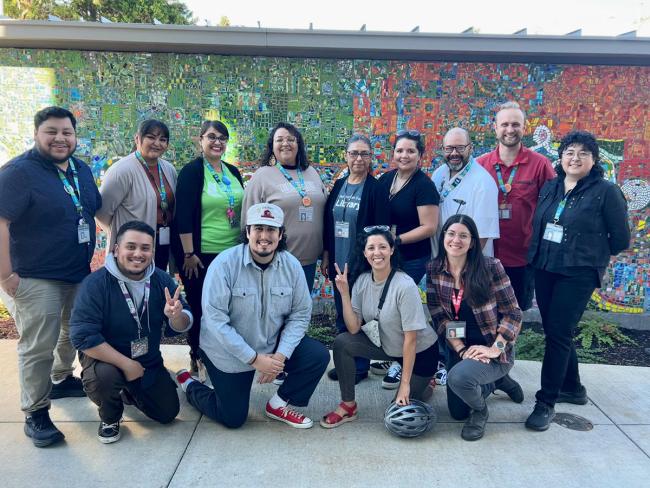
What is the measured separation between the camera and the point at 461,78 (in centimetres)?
554

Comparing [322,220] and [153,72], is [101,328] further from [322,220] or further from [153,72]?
[153,72]

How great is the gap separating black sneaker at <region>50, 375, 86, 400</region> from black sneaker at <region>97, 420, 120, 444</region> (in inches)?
26.9

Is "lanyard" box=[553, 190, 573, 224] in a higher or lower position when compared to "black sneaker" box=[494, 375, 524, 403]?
higher

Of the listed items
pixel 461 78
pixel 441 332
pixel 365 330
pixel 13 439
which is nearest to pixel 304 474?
pixel 365 330

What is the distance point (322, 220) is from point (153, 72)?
302cm

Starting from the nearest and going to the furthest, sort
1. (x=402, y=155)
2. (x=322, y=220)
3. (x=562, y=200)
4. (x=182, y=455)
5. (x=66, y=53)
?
(x=182, y=455) → (x=562, y=200) → (x=402, y=155) → (x=322, y=220) → (x=66, y=53)

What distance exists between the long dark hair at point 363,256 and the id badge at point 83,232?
1.86 m

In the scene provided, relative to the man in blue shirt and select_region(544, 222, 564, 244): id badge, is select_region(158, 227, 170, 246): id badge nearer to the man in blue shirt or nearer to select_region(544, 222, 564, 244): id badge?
the man in blue shirt

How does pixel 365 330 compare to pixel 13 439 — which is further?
pixel 365 330

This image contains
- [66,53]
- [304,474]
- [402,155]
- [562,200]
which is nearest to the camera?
[304,474]

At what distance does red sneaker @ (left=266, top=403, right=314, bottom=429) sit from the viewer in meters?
3.32

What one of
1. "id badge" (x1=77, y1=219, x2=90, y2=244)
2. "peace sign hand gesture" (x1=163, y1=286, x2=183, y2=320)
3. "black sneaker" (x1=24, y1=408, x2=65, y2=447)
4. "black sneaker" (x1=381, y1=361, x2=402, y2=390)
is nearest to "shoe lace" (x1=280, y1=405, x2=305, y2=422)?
"black sneaker" (x1=381, y1=361, x2=402, y2=390)

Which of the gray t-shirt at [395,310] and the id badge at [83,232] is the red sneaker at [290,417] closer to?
the gray t-shirt at [395,310]

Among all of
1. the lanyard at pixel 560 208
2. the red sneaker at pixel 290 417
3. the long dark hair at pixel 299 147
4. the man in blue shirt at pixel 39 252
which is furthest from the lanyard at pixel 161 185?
the lanyard at pixel 560 208
